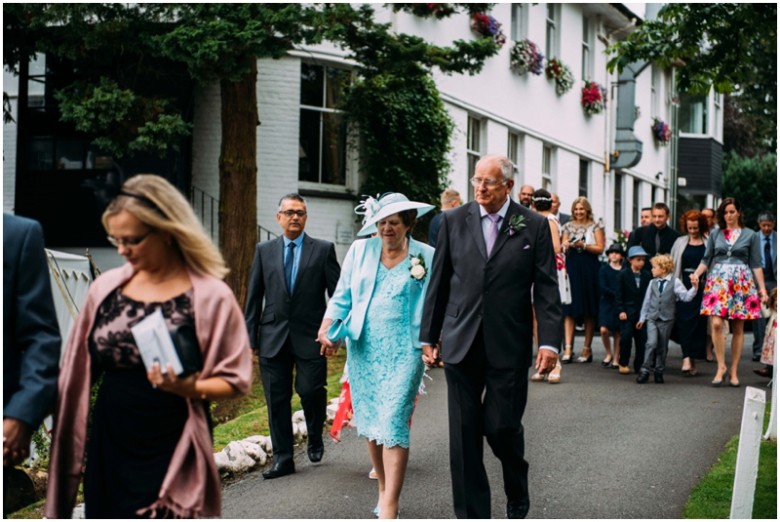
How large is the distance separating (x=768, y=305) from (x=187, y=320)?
10.3m

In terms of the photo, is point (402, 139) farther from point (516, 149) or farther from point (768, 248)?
point (516, 149)

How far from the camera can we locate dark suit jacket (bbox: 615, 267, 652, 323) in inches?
555

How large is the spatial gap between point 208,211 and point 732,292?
26.2 ft

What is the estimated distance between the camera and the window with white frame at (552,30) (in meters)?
27.8

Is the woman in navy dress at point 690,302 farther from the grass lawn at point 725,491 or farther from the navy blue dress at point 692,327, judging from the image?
the grass lawn at point 725,491

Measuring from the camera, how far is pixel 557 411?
38.1 ft

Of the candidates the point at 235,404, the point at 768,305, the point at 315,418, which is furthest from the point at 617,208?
the point at 315,418

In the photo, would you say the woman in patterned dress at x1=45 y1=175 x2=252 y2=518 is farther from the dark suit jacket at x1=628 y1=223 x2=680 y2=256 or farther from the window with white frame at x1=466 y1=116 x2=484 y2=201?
the window with white frame at x1=466 y1=116 x2=484 y2=201

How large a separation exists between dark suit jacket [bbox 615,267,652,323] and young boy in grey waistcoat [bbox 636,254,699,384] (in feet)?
0.63

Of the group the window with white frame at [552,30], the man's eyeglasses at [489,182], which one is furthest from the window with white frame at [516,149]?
the man's eyeglasses at [489,182]

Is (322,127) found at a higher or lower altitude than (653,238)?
higher

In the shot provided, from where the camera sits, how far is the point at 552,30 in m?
28.0

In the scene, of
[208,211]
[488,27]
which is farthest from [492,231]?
[488,27]

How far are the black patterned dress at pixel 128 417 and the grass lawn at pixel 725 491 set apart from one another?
4197 mm
